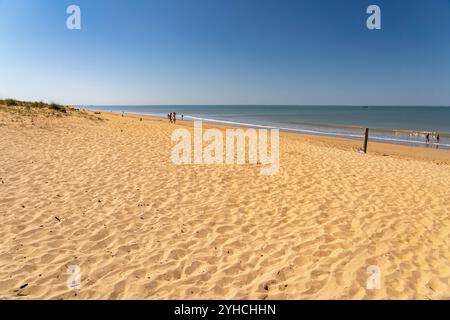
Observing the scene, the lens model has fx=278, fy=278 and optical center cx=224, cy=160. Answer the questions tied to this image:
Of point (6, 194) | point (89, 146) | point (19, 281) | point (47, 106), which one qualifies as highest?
point (47, 106)

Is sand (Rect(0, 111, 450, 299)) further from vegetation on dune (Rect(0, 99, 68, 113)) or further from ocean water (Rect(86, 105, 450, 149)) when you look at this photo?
ocean water (Rect(86, 105, 450, 149))

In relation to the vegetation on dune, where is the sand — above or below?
below

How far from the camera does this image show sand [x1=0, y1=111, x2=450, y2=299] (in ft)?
12.3

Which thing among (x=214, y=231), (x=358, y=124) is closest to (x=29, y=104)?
(x=214, y=231)

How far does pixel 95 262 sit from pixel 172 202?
8.04ft

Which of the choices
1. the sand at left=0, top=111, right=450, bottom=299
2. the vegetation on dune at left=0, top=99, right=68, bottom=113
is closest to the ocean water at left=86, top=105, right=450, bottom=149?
the sand at left=0, top=111, right=450, bottom=299

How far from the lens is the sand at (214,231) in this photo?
3754mm

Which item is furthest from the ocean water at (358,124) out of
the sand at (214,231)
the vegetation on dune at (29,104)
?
the vegetation on dune at (29,104)

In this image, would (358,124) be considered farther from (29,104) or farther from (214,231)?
(214,231)
